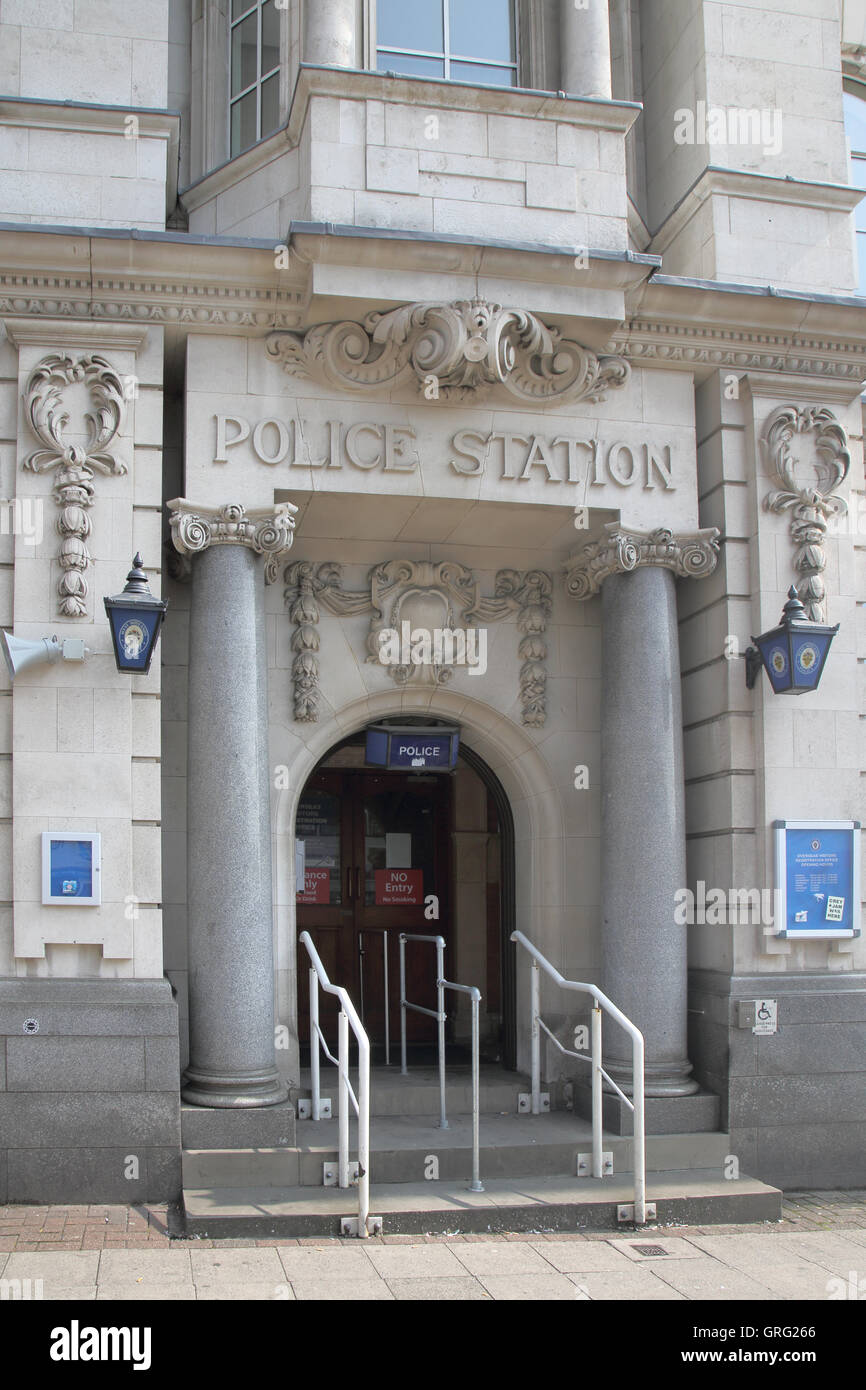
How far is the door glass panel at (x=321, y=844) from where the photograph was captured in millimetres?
11938

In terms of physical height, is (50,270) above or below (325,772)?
above

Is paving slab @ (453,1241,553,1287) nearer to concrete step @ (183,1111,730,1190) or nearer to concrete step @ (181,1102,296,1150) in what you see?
concrete step @ (183,1111,730,1190)

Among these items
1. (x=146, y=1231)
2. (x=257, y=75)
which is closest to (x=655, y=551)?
(x=257, y=75)

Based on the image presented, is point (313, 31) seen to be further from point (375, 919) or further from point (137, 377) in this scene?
point (375, 919)

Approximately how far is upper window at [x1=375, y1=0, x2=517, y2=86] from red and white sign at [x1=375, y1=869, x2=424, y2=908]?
21.6ft

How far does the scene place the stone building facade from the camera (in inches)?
325

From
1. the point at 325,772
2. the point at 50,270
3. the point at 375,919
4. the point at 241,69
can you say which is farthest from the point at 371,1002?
the point at 241,69

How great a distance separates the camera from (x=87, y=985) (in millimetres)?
8047

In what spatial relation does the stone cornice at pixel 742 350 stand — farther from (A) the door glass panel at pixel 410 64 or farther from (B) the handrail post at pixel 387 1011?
(B) the handrail post at pixel 387 1011

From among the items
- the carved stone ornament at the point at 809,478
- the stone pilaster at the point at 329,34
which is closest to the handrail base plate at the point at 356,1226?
the carved stone ornament at the point at 809,478

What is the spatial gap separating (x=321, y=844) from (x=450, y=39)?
668cm

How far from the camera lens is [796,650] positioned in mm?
8844
